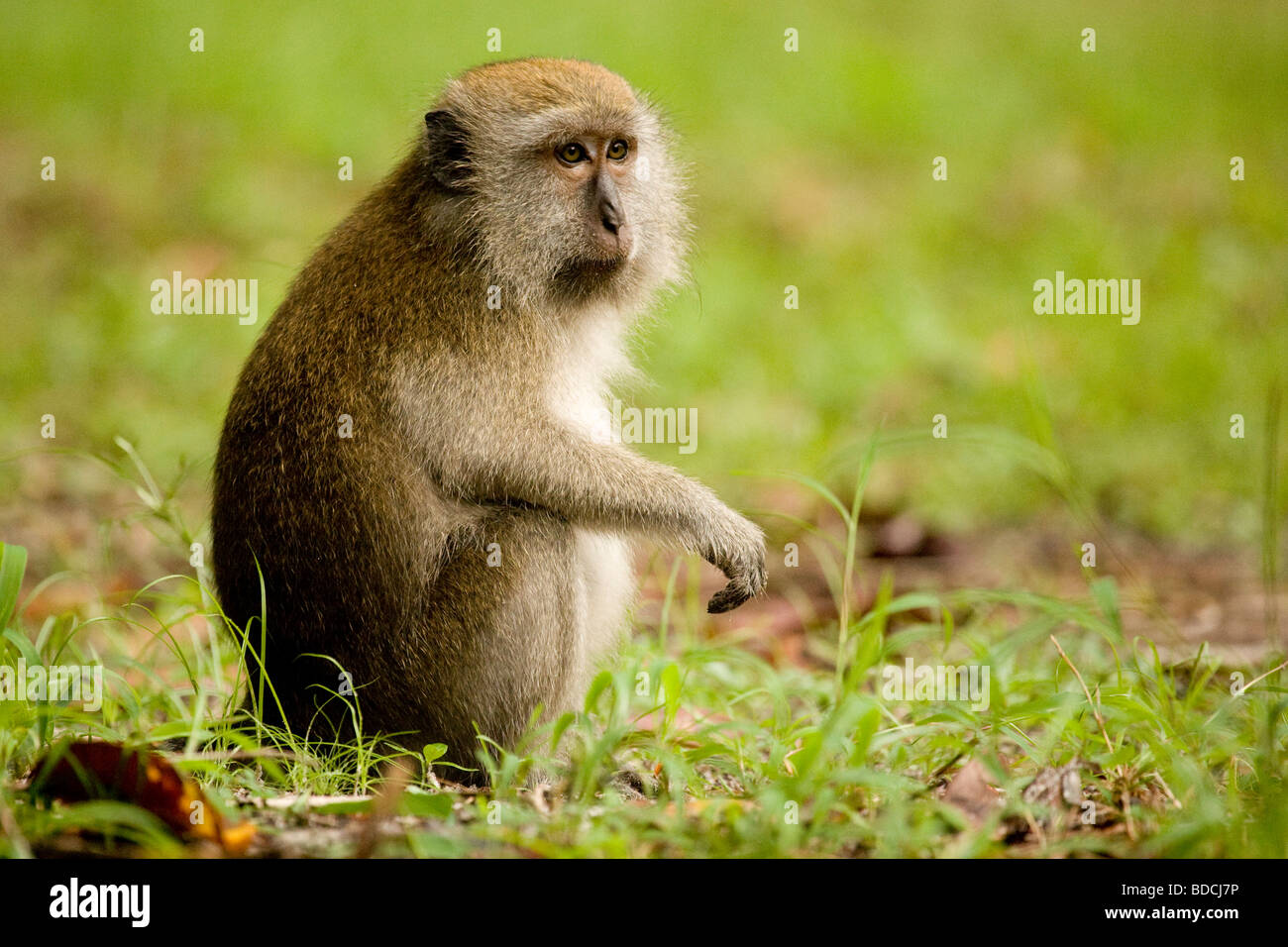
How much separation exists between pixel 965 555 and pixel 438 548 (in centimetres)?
405

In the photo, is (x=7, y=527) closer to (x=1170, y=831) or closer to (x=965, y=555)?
(x=965, y=555)

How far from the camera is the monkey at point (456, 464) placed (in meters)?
4.46

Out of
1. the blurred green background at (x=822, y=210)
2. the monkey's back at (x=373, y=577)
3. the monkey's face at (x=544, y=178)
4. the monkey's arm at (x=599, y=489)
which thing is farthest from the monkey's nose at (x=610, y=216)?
the blurred green background at (x=822, y=210)

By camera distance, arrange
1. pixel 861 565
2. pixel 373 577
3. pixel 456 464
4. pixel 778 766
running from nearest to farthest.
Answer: pixel 778 766
pixel 373 577
pixel 456 464
pixel 861 565

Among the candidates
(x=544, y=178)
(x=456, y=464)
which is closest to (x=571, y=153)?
(x=544, y=178)

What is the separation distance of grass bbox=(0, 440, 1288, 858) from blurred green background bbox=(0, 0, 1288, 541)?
3.29 metres

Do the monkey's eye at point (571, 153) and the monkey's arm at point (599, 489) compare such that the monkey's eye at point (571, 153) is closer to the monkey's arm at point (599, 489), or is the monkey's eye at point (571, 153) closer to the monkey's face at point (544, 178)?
the monkey's face at point (544, 178)

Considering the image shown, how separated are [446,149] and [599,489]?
1.46m

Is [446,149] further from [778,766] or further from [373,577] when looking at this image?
[778,766]

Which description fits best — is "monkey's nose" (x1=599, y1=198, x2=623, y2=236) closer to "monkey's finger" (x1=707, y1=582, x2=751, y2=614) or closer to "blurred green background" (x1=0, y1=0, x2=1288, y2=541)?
"monkey's finger" (x1=707, y1=582, x2=751, y2=614)

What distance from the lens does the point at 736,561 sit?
4867 millimetres

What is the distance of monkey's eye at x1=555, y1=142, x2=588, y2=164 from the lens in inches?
197
